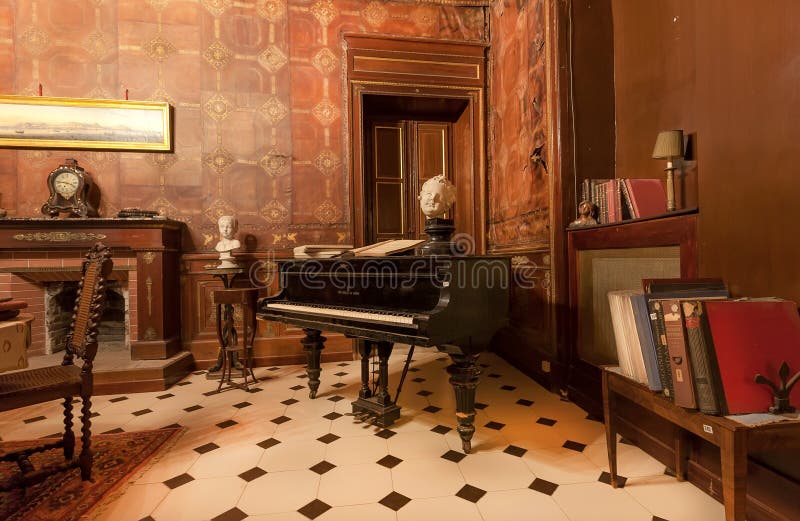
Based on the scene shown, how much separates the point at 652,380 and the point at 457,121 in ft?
13.3

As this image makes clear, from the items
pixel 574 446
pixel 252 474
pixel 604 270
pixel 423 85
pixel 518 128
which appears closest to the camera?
pixel 252 474

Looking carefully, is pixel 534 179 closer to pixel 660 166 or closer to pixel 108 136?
pixel 660 166

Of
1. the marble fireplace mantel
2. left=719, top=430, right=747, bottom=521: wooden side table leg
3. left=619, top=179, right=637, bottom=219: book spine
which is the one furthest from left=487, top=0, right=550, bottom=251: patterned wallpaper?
the marble fireplace mantel

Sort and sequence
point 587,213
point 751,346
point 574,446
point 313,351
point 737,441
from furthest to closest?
point 313,351
point 587,213
point 574,446
point 751,346
point 737,441

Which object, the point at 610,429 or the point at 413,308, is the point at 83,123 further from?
the point at 610,429

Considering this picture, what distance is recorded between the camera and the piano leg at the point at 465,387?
2211mm

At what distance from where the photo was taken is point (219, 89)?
4117 millimetres

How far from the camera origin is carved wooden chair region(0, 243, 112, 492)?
1759mm

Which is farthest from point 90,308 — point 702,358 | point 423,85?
point 423,85

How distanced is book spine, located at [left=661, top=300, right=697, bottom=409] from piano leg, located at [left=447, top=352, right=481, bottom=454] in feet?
3.27

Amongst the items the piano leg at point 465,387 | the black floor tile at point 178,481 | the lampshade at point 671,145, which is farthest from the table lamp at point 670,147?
the black floor tile at point 178,481

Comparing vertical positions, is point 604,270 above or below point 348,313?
above

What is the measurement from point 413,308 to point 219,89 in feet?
11.3

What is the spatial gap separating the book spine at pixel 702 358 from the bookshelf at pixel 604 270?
64cm
